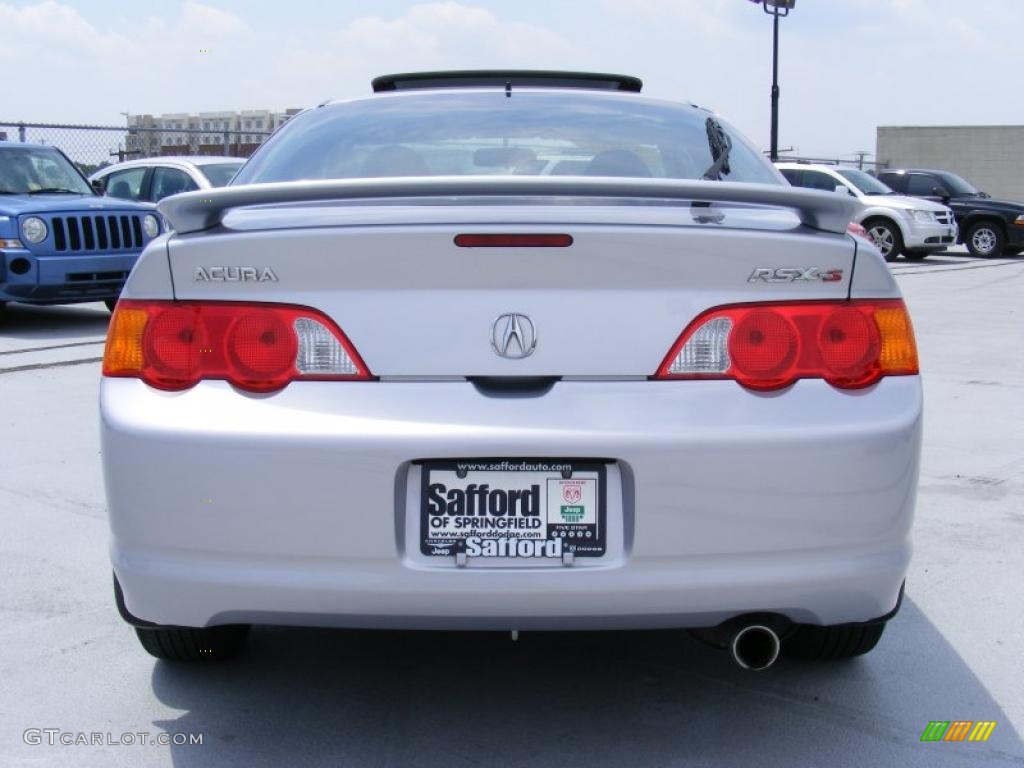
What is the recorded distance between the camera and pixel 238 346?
2.76 metres

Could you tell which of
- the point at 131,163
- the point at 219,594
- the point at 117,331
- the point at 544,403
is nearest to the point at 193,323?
the point at 117,331

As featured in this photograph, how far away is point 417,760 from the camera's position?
9.50 ft

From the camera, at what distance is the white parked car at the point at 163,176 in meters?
13.8

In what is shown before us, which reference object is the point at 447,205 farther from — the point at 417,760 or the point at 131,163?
the point at 131,163

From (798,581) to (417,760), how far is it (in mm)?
936

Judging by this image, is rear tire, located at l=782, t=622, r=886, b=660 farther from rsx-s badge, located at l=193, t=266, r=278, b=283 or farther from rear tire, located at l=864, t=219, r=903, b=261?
rear tire, located at l=864, t=219, r=903, b=261

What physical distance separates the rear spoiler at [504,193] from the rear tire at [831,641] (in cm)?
111

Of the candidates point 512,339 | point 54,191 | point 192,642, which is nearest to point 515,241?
point 512,339

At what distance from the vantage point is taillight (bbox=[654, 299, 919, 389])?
2.72 m

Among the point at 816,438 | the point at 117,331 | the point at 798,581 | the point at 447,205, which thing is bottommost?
the point at 798,581

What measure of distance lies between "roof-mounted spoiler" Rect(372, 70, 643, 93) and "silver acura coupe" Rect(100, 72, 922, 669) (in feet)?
8.03

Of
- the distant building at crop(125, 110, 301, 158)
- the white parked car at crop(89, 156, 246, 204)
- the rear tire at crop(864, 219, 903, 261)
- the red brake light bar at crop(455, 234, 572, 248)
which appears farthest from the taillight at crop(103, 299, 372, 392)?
the rear tire at crop(864, 219, 903, 261)

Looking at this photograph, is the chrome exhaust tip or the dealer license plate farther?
the chrome exhaust tip

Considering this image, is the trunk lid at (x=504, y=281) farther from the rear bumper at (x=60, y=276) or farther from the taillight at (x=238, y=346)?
the rear bumper at (x=60, y=276)
